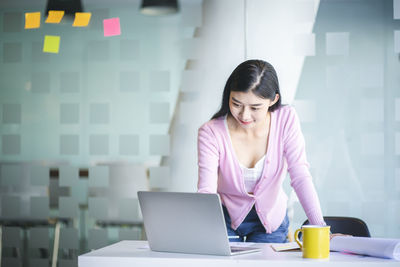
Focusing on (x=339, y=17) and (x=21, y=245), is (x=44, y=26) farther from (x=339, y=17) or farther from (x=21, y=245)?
(x=339, y=17)

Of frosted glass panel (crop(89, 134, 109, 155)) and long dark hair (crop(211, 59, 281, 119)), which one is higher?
long dark hair (crop(211, 59, 281, 119))

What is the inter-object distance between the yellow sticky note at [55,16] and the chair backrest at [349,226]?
220 centimetres

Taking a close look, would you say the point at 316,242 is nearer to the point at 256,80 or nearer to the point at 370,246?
the point at 370,246

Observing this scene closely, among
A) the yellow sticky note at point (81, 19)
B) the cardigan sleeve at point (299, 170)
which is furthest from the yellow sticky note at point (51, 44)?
the cardigan sleeve at point (299, 170)

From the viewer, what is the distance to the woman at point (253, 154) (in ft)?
6.94

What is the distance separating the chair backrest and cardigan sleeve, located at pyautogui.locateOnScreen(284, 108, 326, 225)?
29 cm

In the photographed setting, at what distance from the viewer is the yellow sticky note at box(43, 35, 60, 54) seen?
3602mm

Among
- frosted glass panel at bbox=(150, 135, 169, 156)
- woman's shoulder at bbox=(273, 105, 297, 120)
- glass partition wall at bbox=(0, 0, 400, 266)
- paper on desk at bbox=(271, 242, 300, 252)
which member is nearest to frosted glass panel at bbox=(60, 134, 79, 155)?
glass partition wall at bbox=(0, 0, 400, 266)

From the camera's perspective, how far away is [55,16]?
3.62 metres

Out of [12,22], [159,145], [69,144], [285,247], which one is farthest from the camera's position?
[12,22]

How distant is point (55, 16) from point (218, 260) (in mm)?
2573

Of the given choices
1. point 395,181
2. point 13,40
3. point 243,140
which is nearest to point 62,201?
point 13,40

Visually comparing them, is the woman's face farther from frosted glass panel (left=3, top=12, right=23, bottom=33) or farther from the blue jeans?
frosted glass panel (left=3, top=12, right=23, bottom=33)

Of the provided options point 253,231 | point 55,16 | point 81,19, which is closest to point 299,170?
point 253,231
